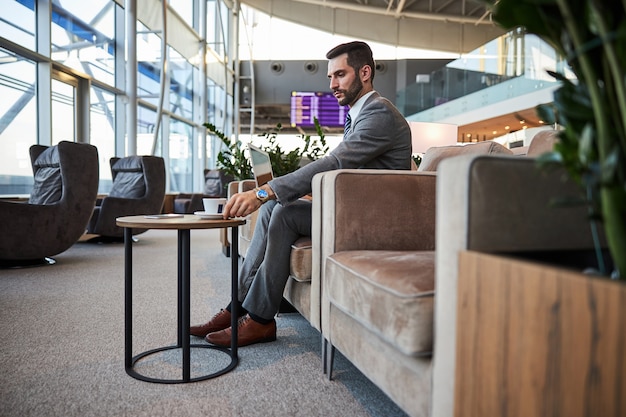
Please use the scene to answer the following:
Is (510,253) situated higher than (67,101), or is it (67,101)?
(67,101)

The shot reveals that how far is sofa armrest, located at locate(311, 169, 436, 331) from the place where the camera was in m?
1.52

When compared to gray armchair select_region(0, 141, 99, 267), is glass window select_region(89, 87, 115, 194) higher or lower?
higher

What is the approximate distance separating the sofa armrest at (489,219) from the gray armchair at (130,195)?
429 cm

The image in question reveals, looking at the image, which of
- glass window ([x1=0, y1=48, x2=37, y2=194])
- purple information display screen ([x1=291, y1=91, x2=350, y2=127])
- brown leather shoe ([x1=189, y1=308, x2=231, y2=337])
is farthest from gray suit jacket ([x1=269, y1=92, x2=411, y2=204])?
purple information display screen ([x1=291, y1=91, x2=350, y2=127])

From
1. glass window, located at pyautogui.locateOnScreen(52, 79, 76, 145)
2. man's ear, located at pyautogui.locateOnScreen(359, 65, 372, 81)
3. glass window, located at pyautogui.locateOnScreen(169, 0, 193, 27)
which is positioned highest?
glass window, located at pyautogui.locateOnScreen(169, 0, 193, 27)

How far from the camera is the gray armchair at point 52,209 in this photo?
11.1 feet

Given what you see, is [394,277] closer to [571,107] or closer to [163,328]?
[571,107]

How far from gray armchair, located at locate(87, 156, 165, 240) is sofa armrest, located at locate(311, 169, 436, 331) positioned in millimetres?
3589

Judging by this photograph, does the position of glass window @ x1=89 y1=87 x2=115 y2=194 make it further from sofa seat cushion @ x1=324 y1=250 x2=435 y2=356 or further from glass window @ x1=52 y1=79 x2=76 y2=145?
sofa seat cushion @ x1=324 y1=250 x2=435 y2=356

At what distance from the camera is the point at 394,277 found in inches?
44.1

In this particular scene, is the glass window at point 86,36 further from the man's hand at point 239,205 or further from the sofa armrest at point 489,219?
the sofa armrest at point 489,219

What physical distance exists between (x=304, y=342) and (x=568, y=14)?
1.57 m

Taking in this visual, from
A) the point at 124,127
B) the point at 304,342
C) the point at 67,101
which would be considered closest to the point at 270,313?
the point at 304,342

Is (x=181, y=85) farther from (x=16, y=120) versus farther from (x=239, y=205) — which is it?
(x=239, y=205)
